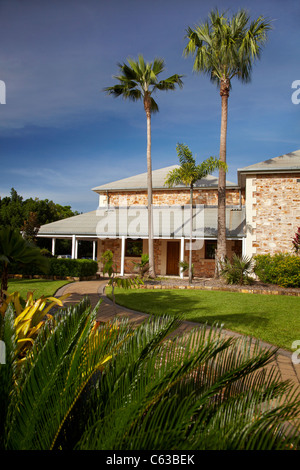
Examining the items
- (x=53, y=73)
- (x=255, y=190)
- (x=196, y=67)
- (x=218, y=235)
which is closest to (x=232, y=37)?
(x=196, y=67)

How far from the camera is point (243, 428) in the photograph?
1351mm

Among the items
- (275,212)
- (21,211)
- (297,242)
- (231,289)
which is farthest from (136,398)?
(21,211)

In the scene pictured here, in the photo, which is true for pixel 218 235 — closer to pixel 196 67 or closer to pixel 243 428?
pixel 196 67

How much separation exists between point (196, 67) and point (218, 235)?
8803 mm

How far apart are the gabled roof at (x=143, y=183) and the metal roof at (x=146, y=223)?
4.57 feet

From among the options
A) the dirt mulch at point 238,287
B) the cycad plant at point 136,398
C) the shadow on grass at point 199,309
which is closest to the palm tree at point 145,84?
the dirt mulch at point 238,287

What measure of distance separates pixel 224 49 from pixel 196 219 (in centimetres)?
927

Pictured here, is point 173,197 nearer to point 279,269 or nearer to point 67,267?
point 67,267

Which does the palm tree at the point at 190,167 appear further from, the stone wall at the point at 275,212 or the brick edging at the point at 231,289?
the stone wall at the point at 275,212

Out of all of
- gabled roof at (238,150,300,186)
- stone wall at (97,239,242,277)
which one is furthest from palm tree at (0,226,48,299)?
gabled roof at (238,150,300,186)

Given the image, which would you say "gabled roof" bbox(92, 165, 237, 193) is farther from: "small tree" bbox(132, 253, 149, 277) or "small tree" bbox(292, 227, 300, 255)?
"small tree" bbox(292, 227, 300, 255)

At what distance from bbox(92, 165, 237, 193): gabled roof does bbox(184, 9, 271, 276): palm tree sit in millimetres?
5699

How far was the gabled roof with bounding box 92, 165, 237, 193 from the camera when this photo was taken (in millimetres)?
21692

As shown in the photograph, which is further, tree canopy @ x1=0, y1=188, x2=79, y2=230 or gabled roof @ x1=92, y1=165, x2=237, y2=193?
tree canopy @ x1=0, y1=188, x2=79, y2=230
